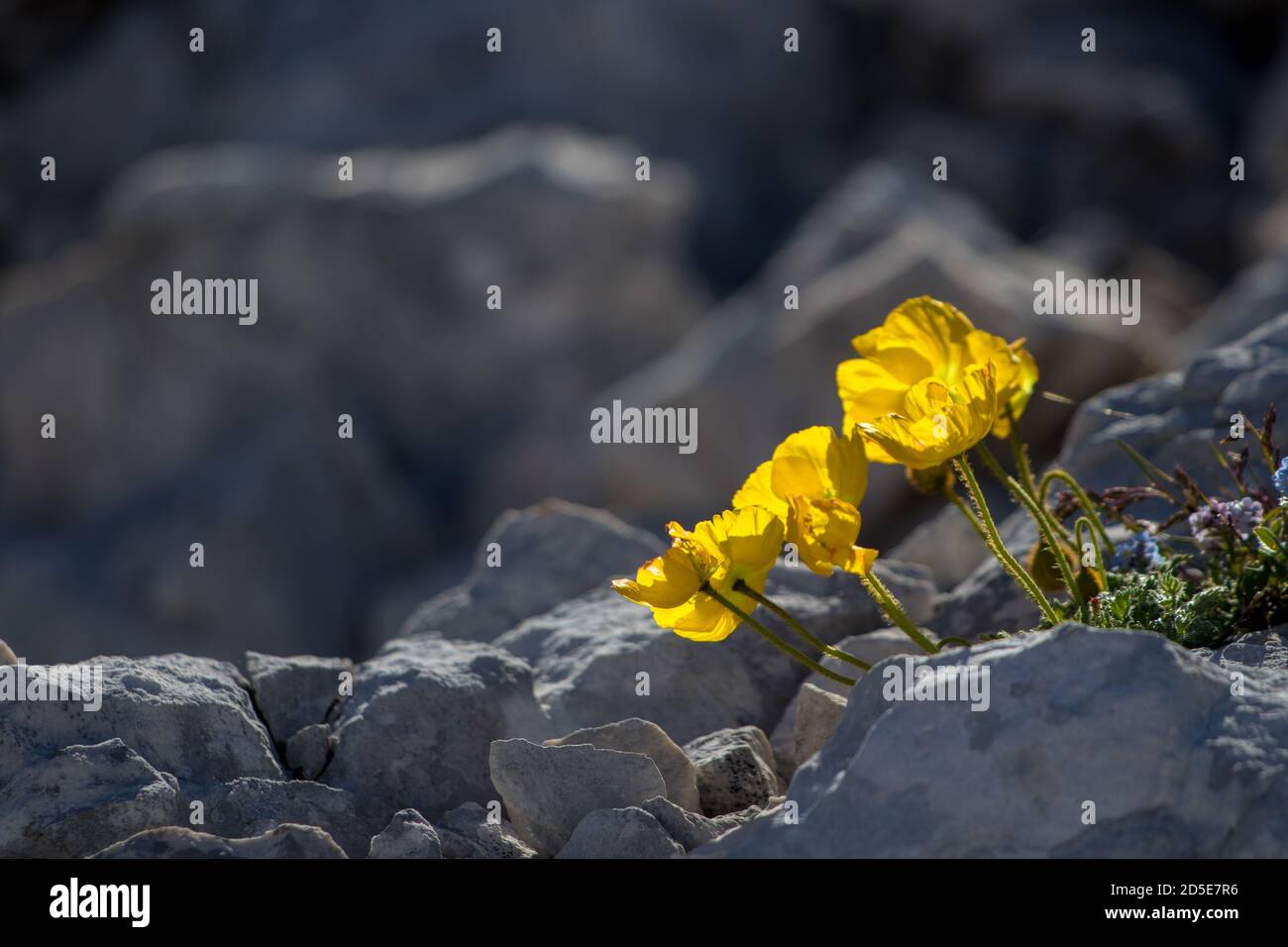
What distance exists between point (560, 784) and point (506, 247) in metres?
11.7

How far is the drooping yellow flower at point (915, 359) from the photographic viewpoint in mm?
3031

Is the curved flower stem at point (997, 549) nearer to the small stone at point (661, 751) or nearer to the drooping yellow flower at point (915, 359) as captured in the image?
the drooping yellow flower at point (915, 359)

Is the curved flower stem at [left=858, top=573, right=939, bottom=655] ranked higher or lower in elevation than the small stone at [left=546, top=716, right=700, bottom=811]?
higher

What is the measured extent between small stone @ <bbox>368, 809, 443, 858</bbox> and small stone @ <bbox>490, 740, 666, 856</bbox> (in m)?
0.26

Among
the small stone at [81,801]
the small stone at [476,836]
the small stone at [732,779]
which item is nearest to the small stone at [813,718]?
the small stone at [732,779]

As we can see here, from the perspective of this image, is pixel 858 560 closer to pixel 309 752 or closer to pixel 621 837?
pixel 621 837

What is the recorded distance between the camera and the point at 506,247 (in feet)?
46.5

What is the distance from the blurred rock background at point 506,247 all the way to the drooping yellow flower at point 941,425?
22.1 ft

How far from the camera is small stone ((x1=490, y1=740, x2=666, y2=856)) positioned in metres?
2.91

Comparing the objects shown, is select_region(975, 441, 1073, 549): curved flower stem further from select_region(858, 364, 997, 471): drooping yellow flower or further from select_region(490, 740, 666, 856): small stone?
select_region(490, 740, 666, 856): small stone

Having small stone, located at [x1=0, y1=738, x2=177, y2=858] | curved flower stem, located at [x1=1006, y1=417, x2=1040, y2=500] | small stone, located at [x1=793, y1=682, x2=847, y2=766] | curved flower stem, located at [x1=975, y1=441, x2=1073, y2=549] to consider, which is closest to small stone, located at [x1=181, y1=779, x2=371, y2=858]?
small stone, located at [x1=0, y1=738, x2=177, y2=858]
